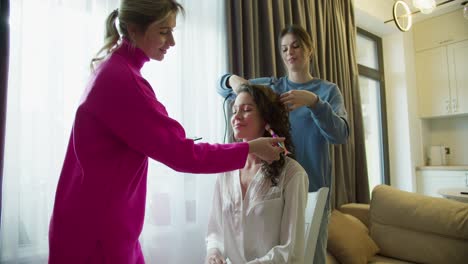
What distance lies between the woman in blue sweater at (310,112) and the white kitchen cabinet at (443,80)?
11.4ft

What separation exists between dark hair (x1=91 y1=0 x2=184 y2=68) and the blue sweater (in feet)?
2.28

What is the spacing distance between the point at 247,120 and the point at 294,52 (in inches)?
18.3

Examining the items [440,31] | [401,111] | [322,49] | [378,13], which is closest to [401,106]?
[401,111]

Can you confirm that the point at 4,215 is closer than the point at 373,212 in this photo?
Yes

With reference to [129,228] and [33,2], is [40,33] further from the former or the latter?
[129,228]

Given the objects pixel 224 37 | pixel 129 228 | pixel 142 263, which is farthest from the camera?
pixel 224 37

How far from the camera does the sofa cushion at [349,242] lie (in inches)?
82.0

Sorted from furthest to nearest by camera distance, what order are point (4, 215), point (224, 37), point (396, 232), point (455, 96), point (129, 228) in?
1. point (455, 96)
2. point (396, 232)
3. point (224, 37)
4. point (4, 215)
5. point (129, 228)

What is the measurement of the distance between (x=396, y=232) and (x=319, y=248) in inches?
50.0

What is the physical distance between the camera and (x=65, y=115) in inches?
54.6

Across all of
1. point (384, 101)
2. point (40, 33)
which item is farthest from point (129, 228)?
point (384, 101)

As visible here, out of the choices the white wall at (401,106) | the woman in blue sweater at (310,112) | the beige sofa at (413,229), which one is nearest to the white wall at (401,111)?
the white wall at (401,106)

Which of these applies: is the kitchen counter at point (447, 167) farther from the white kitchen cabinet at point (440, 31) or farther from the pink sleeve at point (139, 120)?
the pink sleeve at point (139, 120)

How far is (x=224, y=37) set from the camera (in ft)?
6.55
